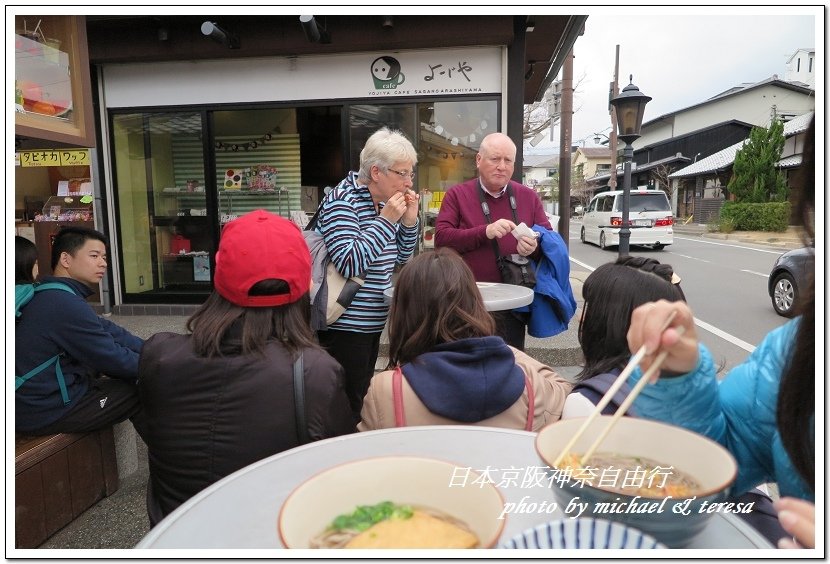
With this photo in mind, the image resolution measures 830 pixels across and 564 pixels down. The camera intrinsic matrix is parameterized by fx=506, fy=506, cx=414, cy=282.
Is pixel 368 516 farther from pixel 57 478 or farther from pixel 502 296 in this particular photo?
pixel 57 478

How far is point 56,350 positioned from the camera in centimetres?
214

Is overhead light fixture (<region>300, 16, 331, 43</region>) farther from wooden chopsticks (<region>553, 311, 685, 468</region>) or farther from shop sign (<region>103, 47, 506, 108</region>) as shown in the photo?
wooden chopsticks (<region>553, 311, 685, 468</region>)

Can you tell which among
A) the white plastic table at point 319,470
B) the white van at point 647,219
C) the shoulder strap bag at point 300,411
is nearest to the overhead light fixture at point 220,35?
the shoulder strap bag at point 300,411

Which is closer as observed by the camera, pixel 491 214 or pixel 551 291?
pixel 551 291

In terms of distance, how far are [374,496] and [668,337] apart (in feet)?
1.94

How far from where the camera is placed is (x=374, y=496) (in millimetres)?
884

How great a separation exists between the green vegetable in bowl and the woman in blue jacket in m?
0.53

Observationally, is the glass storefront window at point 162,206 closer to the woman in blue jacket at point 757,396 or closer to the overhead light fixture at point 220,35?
the overhead light fixture at point 220,35

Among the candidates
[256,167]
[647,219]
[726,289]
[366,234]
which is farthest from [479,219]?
[647,219]

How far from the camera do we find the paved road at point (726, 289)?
6.13m

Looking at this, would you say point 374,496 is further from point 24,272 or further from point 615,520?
point 24,272

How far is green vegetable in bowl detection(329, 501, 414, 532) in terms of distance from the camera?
84 centimetres

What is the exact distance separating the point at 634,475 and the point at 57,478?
2423mm

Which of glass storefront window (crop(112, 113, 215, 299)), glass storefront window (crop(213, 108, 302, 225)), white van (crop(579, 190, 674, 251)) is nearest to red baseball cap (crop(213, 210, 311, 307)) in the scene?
glass storefront window (crop(112, 113, 215, 299))
